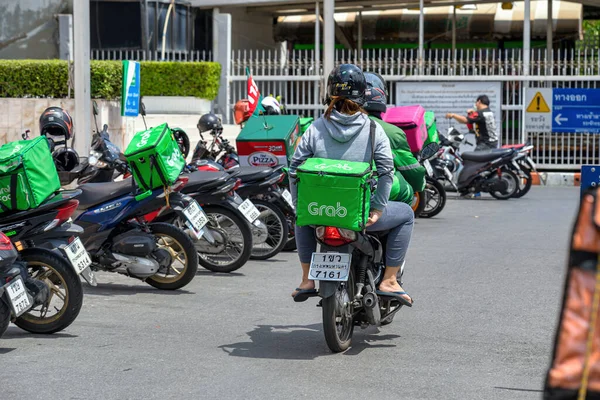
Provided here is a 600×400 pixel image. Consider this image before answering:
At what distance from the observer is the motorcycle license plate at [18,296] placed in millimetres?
6160

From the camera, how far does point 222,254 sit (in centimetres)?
959

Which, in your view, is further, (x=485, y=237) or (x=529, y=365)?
(x=485, y=237)

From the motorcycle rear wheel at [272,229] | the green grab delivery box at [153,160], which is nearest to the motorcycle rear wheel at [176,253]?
the green grab delivery box at [153,160]

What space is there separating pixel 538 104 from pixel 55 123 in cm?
1306

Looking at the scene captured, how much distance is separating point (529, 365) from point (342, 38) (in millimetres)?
20048

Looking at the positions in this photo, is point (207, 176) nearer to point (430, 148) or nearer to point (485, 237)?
point (430, 148)

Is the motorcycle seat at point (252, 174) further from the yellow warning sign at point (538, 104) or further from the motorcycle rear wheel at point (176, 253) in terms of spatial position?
the yellow warning sign at point (538, 104)

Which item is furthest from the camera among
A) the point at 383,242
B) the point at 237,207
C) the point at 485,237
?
the point at 485,237

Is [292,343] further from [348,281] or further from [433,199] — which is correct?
[433,199]

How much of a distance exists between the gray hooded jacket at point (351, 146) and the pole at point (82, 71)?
24.1 ft

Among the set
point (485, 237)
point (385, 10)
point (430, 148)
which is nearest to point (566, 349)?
point (430, 148)

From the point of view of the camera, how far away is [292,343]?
667cm

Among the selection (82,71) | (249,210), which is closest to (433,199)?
(82,71)

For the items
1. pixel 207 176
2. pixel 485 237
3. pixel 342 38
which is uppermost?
pixel 342 38
